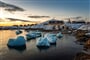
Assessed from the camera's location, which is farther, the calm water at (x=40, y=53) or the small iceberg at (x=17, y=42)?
the small iceberg at (x=17, y=42)

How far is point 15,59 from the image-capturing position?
1004 centimetres

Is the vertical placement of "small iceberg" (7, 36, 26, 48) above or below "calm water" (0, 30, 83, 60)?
above

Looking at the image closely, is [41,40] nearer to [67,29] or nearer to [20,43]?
[20,43]

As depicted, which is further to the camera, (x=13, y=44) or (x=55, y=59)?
(x=13, y=44)

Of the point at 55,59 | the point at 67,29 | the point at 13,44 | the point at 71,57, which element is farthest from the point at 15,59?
the point at 67,29

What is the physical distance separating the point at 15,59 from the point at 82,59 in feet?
11.5

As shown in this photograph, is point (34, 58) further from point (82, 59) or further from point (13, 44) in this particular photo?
point (13, 44)

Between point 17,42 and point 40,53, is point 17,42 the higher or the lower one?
the higher one

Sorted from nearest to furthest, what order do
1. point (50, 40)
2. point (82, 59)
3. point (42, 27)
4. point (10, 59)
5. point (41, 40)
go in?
point (82, 59)
point (10, 59)
point (41, 40)
point (50, 40)
point (42, 27)

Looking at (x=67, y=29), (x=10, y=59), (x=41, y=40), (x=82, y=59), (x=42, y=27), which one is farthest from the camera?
(x=42, y=27)

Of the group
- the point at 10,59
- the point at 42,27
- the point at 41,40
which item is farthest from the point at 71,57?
the point at 42,27

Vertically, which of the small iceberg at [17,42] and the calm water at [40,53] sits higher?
the small iceberg at [17,42]

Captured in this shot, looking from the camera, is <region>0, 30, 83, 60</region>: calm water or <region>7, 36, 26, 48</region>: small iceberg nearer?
<region>0, 30, 83, 60</region>: calm water

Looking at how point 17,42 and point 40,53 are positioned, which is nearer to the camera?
point 40,53
